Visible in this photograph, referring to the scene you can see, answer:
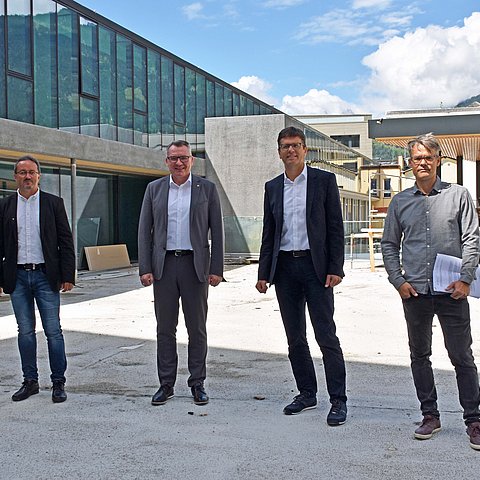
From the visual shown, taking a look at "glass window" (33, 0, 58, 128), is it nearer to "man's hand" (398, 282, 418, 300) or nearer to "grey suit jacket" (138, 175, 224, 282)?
"grey suit jacket" (138, 175, 224, 282)

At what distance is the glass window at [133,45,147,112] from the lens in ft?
72.4

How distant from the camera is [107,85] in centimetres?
2038

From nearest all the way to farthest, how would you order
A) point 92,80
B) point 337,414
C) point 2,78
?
point 337,414 → point 2,78 → point 92,80

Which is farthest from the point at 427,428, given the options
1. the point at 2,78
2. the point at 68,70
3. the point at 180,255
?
the point at 68,70

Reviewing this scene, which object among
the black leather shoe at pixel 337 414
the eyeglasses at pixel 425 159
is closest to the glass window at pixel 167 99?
the black leather shoe at pixel 337 414

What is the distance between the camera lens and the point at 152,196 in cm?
564

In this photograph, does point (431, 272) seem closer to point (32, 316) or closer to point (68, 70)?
point (32, 316)

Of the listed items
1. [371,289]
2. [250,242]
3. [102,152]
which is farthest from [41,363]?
[250,242]

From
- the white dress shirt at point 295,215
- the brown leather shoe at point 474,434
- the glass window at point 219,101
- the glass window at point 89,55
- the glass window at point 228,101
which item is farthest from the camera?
the glass window at point 228,101

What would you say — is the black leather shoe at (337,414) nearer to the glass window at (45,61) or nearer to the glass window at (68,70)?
the glass window at (45,61)

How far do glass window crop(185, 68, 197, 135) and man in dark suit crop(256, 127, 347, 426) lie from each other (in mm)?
20585

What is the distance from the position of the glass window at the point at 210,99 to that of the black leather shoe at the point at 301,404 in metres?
22.9

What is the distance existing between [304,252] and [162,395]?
161cm

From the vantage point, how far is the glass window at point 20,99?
53.2 ft
